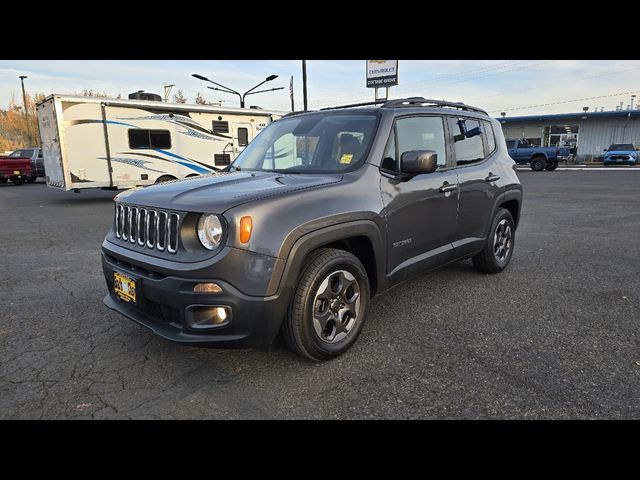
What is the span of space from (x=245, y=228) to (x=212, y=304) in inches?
19.6

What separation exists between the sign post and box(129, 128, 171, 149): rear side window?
20018 mm

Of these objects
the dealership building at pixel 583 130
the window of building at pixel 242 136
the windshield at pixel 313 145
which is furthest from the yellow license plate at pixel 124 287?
the dealership building at pixel 583 130

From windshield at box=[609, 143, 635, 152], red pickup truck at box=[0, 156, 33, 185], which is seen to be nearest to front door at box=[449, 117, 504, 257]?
red pickup truck at box=[0, 156, 33, 185]

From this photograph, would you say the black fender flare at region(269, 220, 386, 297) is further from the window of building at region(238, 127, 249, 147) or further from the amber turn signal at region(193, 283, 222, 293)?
the window of building at region(238, 127, 249, 147)

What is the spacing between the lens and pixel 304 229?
2.79 meters

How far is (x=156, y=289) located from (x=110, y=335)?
1.25 metres

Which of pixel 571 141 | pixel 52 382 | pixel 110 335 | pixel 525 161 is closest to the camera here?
pixel 52 382

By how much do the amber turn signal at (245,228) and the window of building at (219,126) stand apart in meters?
13.1

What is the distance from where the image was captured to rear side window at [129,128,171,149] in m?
13.2

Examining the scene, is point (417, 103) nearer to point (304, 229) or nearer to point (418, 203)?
point (418, 203)

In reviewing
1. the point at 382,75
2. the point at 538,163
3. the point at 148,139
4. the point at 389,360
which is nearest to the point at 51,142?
the point at 148,139

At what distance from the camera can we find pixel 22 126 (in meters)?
61.7
